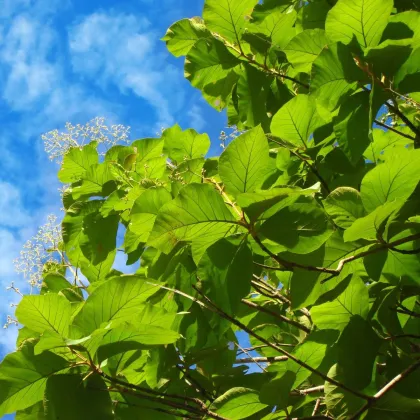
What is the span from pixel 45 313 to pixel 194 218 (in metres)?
0.53

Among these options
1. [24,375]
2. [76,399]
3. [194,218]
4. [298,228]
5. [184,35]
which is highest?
[184,35]

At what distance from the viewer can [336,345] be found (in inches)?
63.7

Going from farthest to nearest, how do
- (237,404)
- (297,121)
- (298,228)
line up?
(297,121) → (237,404) → (298,228)

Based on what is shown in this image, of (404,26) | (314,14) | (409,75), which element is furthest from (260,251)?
(314,14)

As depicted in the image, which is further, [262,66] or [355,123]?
[262,66]

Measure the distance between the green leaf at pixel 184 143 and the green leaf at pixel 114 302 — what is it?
1.25 metres

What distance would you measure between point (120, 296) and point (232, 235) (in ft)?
1.24

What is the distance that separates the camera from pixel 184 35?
2.50 metres

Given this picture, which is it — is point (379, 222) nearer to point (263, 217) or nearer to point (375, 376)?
point (263, 217)

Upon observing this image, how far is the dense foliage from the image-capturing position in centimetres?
150

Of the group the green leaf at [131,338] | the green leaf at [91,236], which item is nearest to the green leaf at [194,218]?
the green leaf at [131,338]

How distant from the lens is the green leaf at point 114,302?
1496 millimetres

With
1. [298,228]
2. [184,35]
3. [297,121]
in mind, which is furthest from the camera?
[184,35]

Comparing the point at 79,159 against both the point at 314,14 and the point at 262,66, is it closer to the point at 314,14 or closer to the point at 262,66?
the point at 262,66
